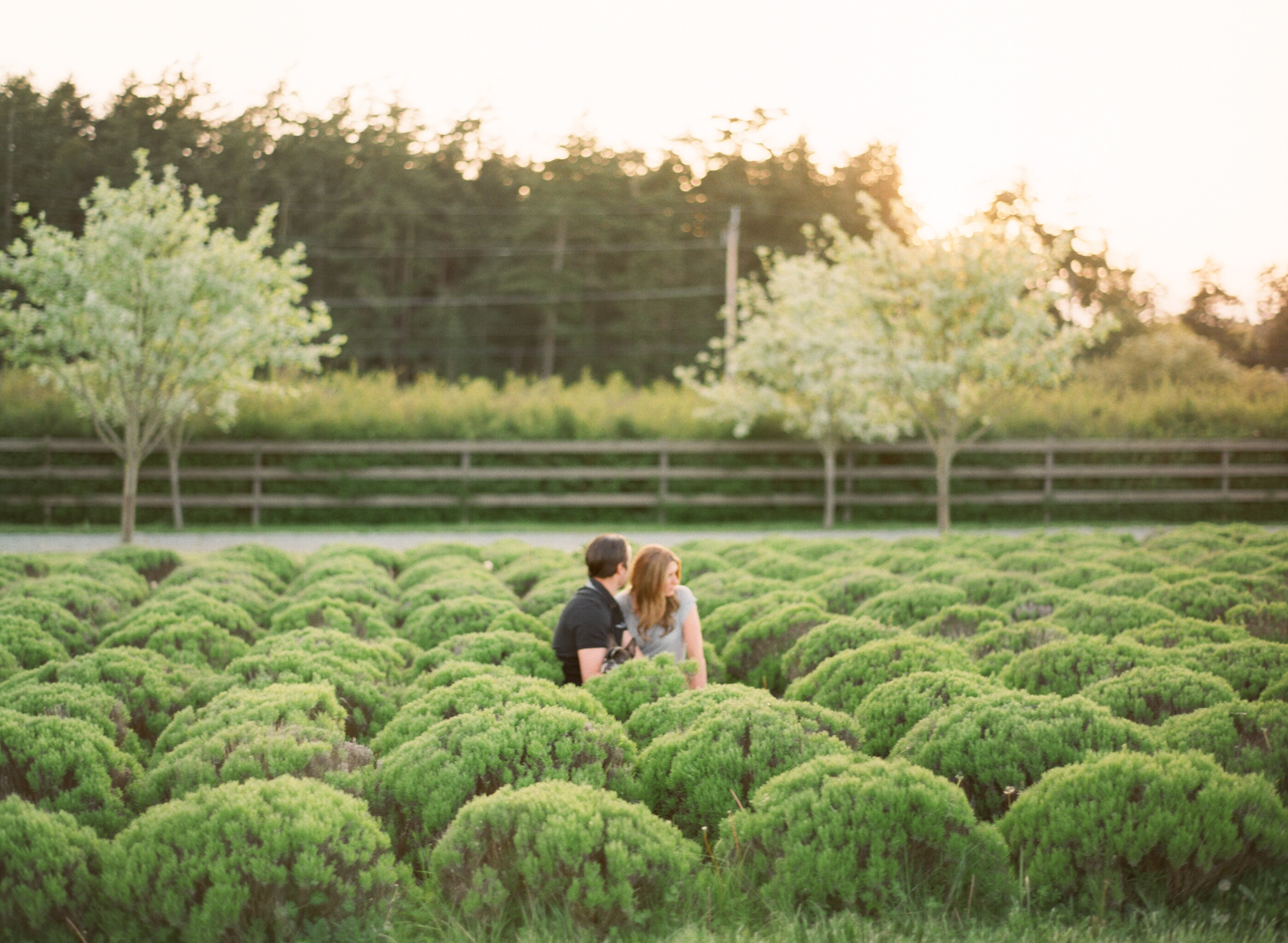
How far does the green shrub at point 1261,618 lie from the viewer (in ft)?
20.7

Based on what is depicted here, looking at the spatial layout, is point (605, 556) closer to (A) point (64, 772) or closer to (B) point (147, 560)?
(A) point (64, 772)

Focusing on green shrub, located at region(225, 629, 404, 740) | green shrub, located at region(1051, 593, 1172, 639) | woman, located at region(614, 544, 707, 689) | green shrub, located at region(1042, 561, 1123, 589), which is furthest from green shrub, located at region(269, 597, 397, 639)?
green shrub, located at region(1042, 561, 1123, 589)

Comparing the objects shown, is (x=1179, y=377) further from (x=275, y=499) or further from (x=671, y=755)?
(x=671, y=755)

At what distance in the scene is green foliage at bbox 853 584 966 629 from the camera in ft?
22.4

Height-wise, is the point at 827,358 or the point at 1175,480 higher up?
the point at 827,358

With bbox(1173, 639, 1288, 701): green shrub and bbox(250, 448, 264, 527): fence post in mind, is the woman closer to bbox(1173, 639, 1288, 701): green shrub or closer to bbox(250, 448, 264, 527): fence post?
bbox(1173, 639, 1288, 701): green shrub

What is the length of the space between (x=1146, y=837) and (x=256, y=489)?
1813 cm

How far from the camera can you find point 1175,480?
69.1 ft

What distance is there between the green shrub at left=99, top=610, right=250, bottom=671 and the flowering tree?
8720 mm

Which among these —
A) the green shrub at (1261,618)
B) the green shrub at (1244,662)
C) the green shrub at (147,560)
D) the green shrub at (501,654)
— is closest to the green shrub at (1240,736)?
the green shrub at (1244,662)

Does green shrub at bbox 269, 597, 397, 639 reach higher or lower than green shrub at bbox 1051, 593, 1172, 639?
lower

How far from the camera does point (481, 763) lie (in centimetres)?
393

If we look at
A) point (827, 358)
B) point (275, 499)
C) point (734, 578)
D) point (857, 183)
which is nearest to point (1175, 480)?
point (827, 358)

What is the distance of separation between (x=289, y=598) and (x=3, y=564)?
3314 millimetres
